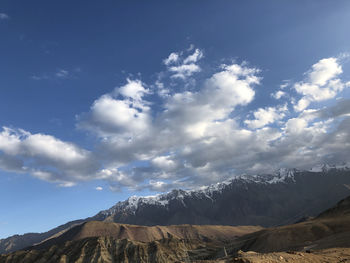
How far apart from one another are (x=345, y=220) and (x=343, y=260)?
113874 millimetres

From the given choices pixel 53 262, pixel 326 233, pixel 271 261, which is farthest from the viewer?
pixel 53 262

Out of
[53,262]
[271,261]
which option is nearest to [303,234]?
[271,261]

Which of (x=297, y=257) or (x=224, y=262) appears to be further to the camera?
(x=297, y=257)

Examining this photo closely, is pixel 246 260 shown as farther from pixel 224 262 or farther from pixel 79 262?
pixel 79 262

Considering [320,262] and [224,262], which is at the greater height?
[224,262]

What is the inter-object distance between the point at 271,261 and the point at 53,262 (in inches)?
8268

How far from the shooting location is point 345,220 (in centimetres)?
12900

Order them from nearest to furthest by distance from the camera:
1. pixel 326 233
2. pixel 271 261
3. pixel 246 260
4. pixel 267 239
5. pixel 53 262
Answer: pixel 246 260, pixel 271 261, pixel 326 233, pixel 267 239, pixel 53 262

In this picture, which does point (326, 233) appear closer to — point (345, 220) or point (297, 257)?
point (345, 220)

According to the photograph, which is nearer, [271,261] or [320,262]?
[271,261]

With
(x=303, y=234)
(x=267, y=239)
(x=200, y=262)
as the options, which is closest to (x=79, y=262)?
(x=267, y=239)

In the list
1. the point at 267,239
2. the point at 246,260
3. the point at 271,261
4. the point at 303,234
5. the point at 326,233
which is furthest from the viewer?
the point at 267,239

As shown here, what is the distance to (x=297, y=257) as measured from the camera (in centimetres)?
3369

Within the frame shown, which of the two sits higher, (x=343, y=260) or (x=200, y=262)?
(x=200, y=262)
